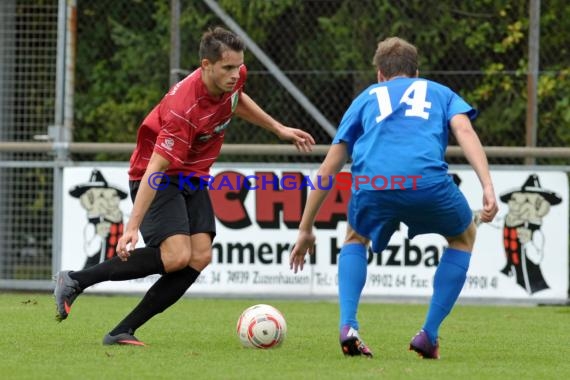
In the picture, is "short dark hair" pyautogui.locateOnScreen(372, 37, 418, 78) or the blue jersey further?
"short dark hair" pyautogui.locateOnScreen(372, 37, 418, 78)

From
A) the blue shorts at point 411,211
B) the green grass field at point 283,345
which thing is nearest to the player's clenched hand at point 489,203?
the blue shorts at point 411,211

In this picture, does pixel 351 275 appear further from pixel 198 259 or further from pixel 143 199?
pixel 143 199

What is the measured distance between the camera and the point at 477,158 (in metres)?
5.99

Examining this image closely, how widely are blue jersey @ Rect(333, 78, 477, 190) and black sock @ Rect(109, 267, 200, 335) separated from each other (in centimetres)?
130

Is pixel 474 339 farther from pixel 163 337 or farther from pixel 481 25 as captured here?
pixel 481 25

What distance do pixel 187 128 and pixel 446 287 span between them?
62.7 inches

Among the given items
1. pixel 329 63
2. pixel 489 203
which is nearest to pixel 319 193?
pixel 489 203

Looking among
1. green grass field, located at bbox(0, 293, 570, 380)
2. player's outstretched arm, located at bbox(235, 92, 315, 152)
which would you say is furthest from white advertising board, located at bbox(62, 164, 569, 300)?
player's outstretched arm, located at bbox(235, 92, 315, 152)

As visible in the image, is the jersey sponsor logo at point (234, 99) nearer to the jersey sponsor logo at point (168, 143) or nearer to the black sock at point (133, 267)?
the jersey sponsor logo at point (168, 143)

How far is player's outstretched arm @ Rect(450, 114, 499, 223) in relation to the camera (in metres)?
5.85

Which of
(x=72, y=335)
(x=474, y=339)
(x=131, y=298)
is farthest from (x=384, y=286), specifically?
(x=72, y=335)

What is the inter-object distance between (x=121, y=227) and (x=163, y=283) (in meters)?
4.16

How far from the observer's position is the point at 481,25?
38.7 ft

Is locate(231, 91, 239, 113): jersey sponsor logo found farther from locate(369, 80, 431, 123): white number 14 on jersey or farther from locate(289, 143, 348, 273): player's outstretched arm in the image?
locate(369, 80, 431, 123): white number 14 on jersey
